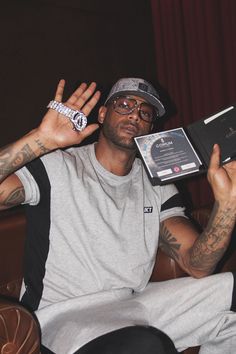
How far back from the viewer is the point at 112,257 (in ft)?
4.44

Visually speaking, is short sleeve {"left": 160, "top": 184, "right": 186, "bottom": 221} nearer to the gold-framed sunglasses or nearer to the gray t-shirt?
the gray t-shirt

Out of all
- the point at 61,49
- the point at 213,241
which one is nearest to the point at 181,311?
the point at 213,241

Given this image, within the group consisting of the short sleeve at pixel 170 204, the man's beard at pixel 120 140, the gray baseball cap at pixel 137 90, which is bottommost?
the short sleeve at pixel 170 204

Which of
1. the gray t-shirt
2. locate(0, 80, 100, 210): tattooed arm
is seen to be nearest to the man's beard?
the gray t-shirt

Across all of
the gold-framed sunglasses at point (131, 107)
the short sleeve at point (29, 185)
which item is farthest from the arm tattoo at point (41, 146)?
the gold-framed sunglasses at point (131, 107)

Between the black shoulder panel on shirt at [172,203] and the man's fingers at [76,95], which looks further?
the black shoulder panel on shirt at [172,203]

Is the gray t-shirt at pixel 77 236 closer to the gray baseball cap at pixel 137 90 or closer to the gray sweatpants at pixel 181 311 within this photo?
the gray sweatpants at pixel 181 311

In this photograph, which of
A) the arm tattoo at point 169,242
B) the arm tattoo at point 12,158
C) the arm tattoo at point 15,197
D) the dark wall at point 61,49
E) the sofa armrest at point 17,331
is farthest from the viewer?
the dark wall at point 61,49

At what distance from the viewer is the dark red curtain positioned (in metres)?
2.52

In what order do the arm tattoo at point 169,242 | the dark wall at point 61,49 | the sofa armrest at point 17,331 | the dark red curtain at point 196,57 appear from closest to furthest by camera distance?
the sofa armrest at point 17,331, the arm tattoo at point 169,242, the dark wall at point 61,49, the dark red curtain at point 196,57

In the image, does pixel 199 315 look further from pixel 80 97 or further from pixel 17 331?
pixel 80 97

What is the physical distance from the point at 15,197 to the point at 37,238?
0.19m

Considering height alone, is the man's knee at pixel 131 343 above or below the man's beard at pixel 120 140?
below

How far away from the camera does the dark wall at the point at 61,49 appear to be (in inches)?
91.8
